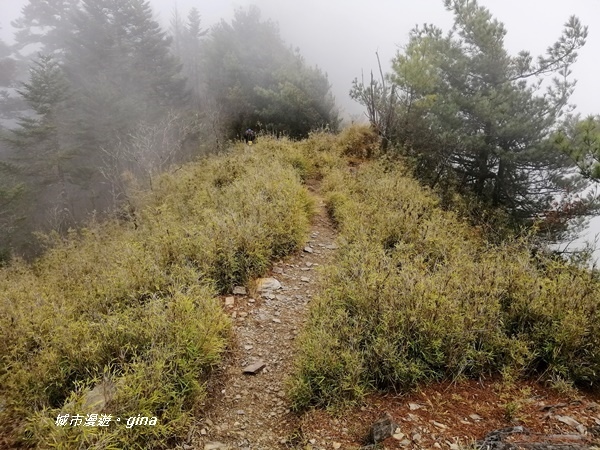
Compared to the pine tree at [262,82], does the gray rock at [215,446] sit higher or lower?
lower

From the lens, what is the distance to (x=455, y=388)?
10.6 feet

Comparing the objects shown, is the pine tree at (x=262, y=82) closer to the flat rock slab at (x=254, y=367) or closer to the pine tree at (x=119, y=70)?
the pine tree at (x=119, y=70)

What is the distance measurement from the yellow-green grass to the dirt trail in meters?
0.28

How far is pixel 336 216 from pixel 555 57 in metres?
8.80

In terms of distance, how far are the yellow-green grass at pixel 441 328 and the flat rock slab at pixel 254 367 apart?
1.46 feet

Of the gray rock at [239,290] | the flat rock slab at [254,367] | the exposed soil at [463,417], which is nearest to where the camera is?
the exposed soil at [463,417]

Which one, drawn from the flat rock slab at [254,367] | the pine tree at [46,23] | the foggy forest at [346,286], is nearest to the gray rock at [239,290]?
the foggy forest at [346,286]

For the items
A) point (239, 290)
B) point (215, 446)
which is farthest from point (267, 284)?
point (215, 446)

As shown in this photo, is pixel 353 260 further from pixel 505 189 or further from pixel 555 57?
pixel 555 57

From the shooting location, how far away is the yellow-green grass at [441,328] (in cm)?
324

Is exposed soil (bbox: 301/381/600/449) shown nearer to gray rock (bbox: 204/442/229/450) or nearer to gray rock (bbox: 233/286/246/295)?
gray rock (bbox: 204/442/229/450)

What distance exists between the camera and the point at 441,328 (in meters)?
3.47

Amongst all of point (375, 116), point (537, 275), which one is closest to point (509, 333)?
point (537, 275)

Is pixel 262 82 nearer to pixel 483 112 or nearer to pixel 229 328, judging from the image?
pixel 483 112
